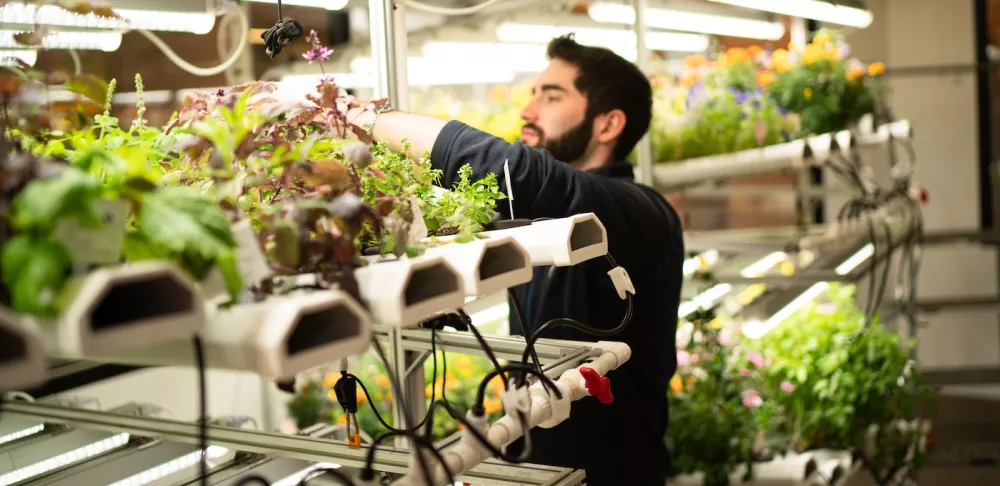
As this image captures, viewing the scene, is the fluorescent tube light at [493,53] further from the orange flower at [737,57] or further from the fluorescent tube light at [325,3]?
the fluorescent tube light at [325,3]

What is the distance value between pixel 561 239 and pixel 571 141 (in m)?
1.29

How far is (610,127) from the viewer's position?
2324mm

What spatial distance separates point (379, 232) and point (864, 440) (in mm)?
2584

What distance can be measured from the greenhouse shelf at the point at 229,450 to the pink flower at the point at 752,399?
6.10ft

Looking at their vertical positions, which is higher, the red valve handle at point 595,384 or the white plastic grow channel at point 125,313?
the white plastic grow channel at point 125,313

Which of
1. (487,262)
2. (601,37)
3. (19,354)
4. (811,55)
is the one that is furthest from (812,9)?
(19,354)

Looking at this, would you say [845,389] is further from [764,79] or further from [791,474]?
[764,79]

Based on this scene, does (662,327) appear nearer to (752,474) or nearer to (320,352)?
(752,474)

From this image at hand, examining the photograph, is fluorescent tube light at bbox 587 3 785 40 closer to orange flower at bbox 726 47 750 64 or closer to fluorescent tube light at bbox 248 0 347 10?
orange flower at bbox 726 47 750 64

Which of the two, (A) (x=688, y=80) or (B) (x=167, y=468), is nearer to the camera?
(B) (x=167, y=468)

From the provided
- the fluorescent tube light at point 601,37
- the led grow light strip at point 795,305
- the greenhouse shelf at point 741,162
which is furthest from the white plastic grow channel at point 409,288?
the fluorescent tube light at point 601,37

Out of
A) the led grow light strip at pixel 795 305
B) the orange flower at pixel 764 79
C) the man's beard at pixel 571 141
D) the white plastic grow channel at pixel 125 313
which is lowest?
the led grow light strip at pixel 795 305

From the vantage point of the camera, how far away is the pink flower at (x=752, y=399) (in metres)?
2.97

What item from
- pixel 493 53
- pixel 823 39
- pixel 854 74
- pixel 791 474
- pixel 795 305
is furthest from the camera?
pixel 493 53
